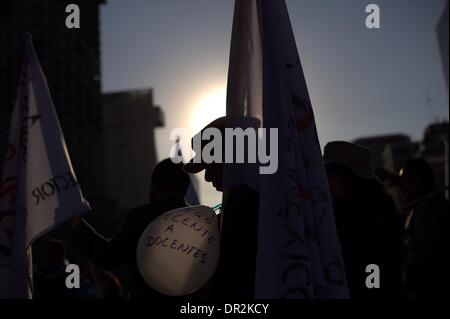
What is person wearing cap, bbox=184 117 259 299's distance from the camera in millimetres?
2086

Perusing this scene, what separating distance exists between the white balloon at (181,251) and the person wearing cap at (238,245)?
16 cm

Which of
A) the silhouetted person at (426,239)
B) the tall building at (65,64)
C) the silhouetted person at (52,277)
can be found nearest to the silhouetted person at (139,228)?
the silhouetted person at (426,239)

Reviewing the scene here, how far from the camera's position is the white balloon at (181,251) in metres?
2.41

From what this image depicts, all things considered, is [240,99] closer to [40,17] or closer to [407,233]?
[407,233]

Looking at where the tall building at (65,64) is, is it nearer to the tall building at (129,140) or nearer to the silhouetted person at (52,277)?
the silhouetted person at (52,277)

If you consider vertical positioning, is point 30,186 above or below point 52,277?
above

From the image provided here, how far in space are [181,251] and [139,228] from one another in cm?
89

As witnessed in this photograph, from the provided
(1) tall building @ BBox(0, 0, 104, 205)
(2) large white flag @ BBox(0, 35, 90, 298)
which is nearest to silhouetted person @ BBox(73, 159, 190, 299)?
(2) large white flag @ BBox(0, 35, 90, 298)

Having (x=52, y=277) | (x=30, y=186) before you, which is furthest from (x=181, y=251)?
(x=52, y=277)

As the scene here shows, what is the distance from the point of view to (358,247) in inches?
127

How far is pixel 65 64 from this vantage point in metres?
50.8

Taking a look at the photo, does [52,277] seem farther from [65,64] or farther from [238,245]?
[65,64]

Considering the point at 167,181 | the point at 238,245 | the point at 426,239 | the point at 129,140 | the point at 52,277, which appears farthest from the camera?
the point at 129,140

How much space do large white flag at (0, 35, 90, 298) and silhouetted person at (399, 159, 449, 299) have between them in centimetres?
283
